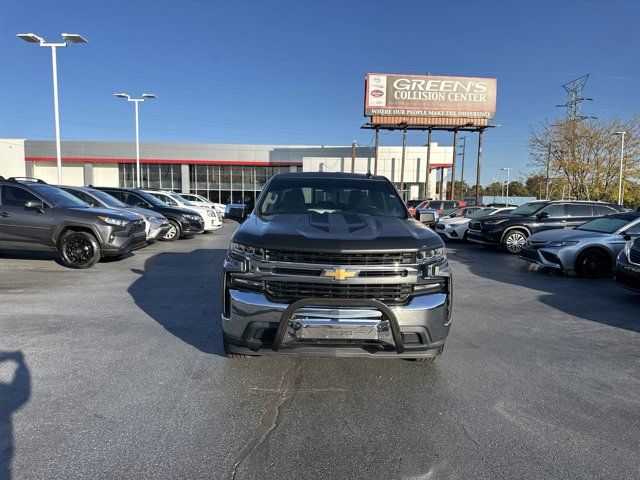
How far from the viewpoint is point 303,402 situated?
3.27m

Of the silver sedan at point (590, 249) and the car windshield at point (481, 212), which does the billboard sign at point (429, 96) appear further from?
the silver sedan at point (590, 249)

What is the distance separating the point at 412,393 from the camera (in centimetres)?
345

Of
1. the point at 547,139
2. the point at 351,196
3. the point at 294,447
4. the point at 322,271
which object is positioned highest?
the point at 547,139

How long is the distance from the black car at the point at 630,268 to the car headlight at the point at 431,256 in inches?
175

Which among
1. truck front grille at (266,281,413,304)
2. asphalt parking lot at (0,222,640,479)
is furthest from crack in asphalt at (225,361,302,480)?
truck front grille at (266,281,413,304)

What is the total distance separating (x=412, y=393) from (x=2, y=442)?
2.88 m

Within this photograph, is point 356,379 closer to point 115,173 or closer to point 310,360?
point 310,360

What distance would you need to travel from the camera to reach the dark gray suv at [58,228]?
8.48m

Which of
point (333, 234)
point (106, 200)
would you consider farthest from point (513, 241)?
point (106, 200)

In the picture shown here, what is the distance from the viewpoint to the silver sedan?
8523 mm

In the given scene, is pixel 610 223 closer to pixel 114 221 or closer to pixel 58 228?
pixel 114 221

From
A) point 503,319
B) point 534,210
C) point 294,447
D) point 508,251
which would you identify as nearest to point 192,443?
point 294,447

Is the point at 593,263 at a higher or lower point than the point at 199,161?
lower

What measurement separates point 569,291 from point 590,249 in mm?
1736
